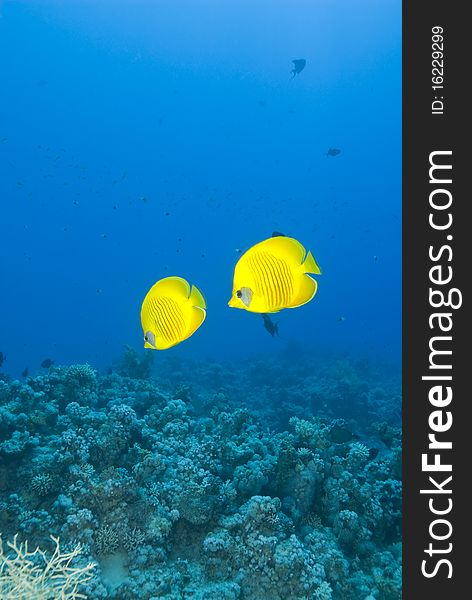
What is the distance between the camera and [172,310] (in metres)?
2.32

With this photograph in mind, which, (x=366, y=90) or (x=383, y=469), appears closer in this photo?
(x=383, y=469)

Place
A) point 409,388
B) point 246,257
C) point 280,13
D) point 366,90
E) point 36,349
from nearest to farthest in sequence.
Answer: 1. point 246,257
2. point 409,388
3. point 36,349
4. point 280,13
5. point 366,90

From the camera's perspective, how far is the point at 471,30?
2727mm

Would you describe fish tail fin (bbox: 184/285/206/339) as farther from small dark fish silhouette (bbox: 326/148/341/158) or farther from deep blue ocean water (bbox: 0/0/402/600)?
small dark fish silhouette (bbox: 326/148/341/158)

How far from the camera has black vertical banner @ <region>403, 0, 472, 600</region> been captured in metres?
2.44

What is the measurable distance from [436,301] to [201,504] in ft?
7.91

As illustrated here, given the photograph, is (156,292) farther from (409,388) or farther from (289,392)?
(289,392)

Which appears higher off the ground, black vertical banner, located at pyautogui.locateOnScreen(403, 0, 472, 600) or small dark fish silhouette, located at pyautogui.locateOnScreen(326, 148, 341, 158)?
small dark fish silhouette, located at pyautogui.locateOnScreen(326, 148, 341, 158)

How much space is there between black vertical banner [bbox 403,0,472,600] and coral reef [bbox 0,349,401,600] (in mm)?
978

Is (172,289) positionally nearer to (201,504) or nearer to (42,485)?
(201,504)

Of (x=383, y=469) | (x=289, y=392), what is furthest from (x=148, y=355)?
(x=383, y=469)

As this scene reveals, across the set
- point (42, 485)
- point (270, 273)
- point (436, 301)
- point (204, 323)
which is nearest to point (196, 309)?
point (270, 273)

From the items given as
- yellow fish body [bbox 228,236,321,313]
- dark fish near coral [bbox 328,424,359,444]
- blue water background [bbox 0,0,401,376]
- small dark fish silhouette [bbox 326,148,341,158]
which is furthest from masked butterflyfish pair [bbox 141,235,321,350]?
blue water background [bbox 0,0,401,376]

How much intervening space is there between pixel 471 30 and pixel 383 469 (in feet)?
12.6
